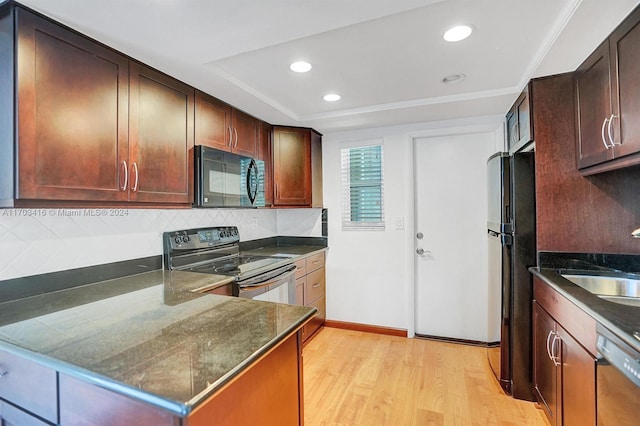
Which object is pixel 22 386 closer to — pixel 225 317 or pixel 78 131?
pixel 225 317

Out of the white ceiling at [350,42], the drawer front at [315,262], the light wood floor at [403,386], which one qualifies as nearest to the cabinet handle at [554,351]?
the light wood floor at [403,386]

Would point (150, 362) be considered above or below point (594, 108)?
below

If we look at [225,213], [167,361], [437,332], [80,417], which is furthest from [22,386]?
[437,332]

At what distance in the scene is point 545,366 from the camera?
1.88 m

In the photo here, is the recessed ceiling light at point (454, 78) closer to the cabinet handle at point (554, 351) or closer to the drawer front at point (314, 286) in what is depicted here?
the cabinet handle at point (554, 351)

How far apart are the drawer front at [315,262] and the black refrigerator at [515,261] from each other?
5.39 feet

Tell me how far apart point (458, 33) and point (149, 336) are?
1.92m

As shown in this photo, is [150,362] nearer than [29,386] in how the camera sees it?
Yes

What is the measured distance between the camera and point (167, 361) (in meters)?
0.90

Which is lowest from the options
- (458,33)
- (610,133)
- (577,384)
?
(577,384)

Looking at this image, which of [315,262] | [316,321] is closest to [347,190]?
[315,262]

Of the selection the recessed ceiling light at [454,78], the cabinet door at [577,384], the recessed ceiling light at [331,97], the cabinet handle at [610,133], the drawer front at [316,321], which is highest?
the recessed ceiling light at [331,97]

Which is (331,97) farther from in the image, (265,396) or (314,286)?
(265,396)

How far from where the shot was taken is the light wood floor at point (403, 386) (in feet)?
6.63
